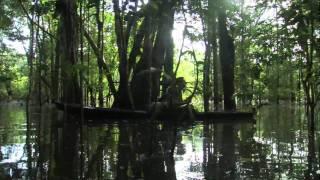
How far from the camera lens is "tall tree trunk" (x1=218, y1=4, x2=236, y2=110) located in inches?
942

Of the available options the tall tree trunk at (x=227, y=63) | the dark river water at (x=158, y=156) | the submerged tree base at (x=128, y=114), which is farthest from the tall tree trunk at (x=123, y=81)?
the dark river water at (x=158, y=156)

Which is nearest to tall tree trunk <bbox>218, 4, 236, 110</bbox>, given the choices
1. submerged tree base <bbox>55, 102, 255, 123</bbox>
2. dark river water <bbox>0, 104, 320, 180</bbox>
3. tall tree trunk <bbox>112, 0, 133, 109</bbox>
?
submerged tree base <bbox>55, 102, 255, 123</bbox>

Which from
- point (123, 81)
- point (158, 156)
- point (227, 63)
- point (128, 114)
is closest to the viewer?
point (158, 156)

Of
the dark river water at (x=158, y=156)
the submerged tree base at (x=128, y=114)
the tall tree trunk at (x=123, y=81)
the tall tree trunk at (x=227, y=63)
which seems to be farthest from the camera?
the tall tree trunk at (x=227, y=63)

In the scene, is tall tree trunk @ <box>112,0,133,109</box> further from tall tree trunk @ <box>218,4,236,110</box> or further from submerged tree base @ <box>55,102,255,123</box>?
tall tree trunk @ <box>218,4,236,110</box>

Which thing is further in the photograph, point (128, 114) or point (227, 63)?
point (227, 63)

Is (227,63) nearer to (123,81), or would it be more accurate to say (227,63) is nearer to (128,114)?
(123,81)

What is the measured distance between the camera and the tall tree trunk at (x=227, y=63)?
23.9 meters

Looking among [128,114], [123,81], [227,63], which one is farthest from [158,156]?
[227,63]

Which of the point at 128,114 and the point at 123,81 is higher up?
the point at 123,81

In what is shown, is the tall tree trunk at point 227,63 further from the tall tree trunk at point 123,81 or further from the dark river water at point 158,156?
the dark river water at point 158,156

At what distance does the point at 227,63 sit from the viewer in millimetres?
24422

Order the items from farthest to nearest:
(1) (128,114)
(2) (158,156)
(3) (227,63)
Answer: (3) (227,63) → (1) (128,114) → (2) (158,156)

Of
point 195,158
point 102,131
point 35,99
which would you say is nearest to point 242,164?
point 195,158
